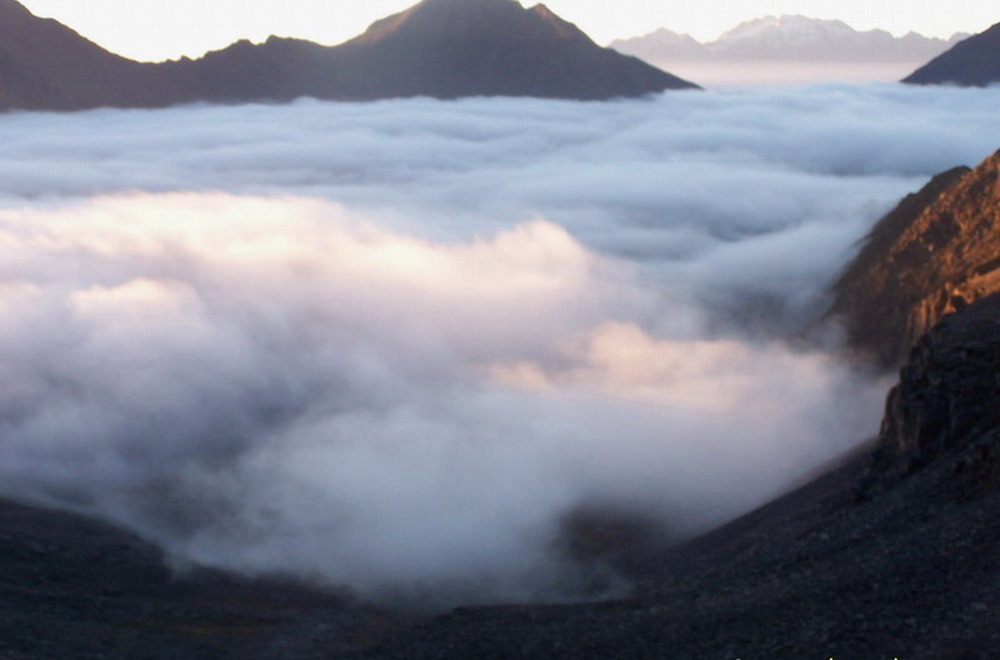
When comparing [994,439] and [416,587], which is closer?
[994,439]

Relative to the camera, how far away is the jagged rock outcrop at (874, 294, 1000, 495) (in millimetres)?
33969

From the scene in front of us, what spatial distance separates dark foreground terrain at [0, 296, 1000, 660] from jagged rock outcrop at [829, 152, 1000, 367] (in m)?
10.3

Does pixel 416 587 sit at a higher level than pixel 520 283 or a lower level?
lower

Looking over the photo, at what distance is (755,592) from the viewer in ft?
92.1

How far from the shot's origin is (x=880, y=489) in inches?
1355

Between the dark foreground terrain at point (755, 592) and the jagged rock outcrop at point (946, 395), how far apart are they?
2.4 inches

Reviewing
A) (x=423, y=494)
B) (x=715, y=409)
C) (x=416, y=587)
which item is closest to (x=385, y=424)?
(x=423, y=494)

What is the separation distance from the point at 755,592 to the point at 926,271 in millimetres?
34451

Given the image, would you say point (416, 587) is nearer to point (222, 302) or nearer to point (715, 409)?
point (715, 409)

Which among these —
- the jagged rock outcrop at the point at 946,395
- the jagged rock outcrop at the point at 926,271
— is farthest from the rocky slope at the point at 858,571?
the jagged rock outcrop at the point at 926,271

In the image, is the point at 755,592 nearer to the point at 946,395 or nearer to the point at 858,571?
the point at 858,571

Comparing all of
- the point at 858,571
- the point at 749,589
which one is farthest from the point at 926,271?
the point at 858,571

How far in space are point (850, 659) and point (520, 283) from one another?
13280 centimetres

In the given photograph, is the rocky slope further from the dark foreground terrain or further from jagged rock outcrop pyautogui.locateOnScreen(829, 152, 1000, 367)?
jagged rock outcrop pyautogui.locateOnScreen(829, 152, 1000, 367)
